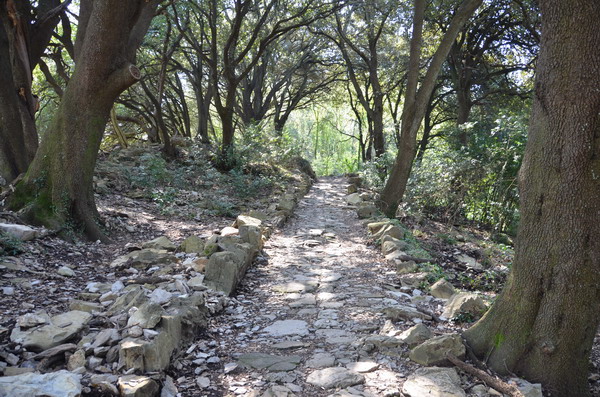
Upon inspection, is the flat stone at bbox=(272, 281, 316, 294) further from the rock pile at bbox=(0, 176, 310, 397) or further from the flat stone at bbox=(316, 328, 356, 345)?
the flat stone at bbox=(316, 328, 356, 345)

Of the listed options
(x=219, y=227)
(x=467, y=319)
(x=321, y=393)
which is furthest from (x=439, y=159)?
(x=321, y=393)

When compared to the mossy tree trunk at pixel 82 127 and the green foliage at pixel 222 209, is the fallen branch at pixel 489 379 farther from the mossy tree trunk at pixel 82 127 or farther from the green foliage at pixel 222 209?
the green foliage at pixel 222 209

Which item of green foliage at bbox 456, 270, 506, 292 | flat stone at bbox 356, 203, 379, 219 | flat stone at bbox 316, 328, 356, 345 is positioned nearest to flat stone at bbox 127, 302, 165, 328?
flat stone at bbox 316, 328, 356, 345

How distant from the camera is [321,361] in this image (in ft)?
11.0

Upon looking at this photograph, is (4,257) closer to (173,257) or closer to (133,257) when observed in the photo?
(133,257)

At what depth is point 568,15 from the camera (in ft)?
9.46

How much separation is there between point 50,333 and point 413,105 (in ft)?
25.3

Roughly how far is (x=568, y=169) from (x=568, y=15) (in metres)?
0.97

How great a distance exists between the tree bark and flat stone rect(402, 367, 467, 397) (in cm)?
665

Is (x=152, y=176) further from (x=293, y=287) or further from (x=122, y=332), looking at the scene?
(x=122, y=332)

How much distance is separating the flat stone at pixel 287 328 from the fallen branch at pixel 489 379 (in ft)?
4.34

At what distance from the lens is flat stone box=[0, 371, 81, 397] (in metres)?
2.19

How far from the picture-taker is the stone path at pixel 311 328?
3.03m

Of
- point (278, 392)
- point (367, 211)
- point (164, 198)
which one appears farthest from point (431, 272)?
point (164, 198)
